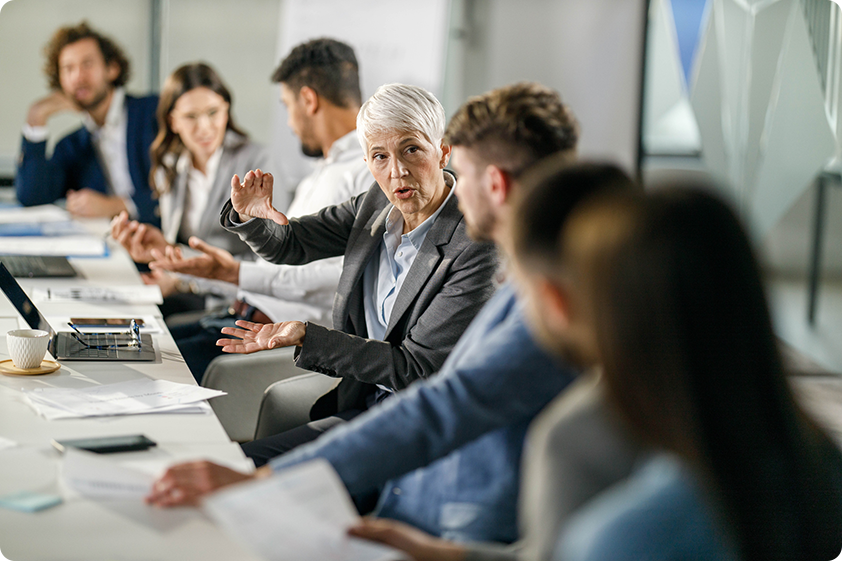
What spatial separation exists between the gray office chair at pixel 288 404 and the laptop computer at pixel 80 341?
0.33 metres

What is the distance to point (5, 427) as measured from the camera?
1336 mm

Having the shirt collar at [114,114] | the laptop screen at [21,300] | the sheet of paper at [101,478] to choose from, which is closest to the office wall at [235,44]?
the shirt collar at [114,114]

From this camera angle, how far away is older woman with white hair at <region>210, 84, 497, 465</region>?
1676 mm

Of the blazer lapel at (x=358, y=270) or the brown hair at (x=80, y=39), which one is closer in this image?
the blazer lapel at (x=358, y=270)

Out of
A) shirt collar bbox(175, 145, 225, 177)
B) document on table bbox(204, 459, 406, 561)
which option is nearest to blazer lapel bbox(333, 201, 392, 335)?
document on table bbox(204, 459, 406, 561)

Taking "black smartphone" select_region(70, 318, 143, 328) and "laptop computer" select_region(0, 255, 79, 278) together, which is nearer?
"black smartphone" select_region(70, 318, 143, 328)

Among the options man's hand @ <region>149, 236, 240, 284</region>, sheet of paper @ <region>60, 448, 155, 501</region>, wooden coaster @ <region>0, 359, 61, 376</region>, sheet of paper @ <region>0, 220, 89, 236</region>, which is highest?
man's hand @ <region>149, 236, 240, 284</region>

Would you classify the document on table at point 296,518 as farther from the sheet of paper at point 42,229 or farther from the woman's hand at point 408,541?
the sheet of paper at point 42,229

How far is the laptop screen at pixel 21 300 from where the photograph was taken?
5.66ft

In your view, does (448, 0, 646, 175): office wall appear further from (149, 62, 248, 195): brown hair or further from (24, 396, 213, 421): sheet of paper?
(24, 396, 213, 421): sheet of paper

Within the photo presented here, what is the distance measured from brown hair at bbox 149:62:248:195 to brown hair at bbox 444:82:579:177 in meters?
2.17

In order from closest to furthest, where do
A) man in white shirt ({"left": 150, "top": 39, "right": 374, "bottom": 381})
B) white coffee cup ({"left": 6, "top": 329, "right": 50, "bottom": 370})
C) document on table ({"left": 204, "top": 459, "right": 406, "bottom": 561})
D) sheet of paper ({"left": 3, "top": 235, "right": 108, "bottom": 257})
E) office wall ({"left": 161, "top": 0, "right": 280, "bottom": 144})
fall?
1. document on table ({"left": 204, "top": 459, "right": 406, "bottom": 561})
2. white coffee cup ({"left": 6, "top": 329, "right": 50, "bottom": 370})
3. man in white shirt ({"left": 150, "top": 39, "right": 374, "bottom": 381})
4. sheet of paper ({"left": 3, "top": 235, "right": 108, "bottom": 257})
5. office wall ({"left": 161, "top": 0, "right": 280, "bottom": 144})

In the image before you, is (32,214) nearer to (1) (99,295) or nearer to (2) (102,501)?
(1) (99,295)

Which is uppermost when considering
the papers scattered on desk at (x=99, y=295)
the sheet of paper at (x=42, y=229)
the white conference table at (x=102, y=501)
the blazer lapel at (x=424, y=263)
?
the blazer lapel at (x=424, y=263)
